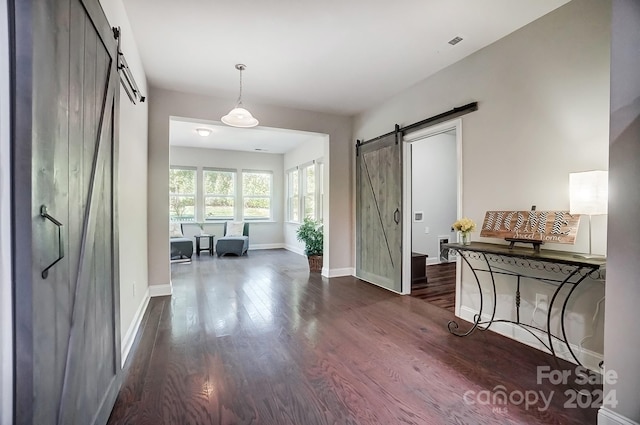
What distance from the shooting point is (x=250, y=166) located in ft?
28.5

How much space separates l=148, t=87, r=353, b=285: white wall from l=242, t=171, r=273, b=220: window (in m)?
4.10

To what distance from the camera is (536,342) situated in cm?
253

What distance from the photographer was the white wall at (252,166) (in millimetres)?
8070

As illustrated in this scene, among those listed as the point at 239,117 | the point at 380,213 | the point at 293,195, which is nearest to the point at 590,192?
the point at 380,213

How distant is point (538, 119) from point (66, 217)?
10.7 ft

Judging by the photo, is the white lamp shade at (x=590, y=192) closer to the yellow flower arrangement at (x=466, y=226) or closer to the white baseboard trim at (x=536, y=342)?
the yellow flower arrangement at (x=466, y=226)

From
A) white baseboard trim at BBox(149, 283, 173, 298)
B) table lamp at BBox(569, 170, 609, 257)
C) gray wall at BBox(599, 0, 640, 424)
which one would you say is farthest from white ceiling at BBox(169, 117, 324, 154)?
gray wall at BBox(599, 0, 640, 424)

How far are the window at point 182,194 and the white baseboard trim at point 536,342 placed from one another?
713 centimetres

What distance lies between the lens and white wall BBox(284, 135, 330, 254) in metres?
6.97

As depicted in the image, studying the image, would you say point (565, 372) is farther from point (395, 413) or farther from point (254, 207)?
point (254, 207)

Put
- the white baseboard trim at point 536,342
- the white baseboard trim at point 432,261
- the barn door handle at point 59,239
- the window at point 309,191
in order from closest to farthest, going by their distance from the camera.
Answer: the barn door handle at point 59,239, the white baseboard trim at point 536,342, the white baseboard trim at point 432,261, the window at point 309,191

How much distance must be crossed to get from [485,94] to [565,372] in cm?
246

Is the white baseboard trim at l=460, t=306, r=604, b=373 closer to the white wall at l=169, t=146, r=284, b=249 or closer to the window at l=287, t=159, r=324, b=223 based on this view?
the window at l=287, t=159, r=324, b=223

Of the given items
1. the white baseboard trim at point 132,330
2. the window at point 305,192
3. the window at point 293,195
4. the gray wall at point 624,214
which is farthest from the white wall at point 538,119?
the window at point 293,195
